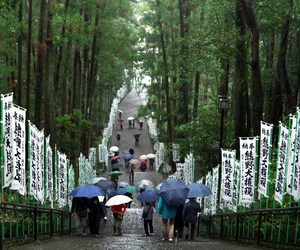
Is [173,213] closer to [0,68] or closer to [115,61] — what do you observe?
[0,68]

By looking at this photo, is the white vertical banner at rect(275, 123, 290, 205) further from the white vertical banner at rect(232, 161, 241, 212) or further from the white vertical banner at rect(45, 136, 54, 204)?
the white vertical banner at rect(45, 136, 54, 204)

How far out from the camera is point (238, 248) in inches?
340

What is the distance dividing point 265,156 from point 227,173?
8.15 feet

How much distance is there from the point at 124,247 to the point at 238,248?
218 cm

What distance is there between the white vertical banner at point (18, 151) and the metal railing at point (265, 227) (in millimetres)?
4487

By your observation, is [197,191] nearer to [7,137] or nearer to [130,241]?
[130,241]

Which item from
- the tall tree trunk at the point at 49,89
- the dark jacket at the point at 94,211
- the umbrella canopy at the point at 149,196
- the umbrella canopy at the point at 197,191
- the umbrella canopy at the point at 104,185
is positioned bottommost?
the dark jacket at the point at 94,211

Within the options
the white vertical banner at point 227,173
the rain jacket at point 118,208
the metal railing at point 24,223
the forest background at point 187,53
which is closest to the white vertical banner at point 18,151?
the metal railing at point 24,223

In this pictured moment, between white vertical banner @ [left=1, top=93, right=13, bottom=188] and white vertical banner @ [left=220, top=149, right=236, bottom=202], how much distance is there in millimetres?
5703

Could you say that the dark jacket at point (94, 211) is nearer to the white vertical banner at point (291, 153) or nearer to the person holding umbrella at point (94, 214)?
the person holding umbrella at point (94, 214)

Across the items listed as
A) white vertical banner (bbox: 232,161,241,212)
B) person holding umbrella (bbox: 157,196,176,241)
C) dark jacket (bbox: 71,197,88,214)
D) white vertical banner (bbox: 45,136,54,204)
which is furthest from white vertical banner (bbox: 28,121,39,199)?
white vertical banner (bbox: 232,161,241,212)

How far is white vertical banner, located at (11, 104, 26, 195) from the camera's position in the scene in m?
8.46

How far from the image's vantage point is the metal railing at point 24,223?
7840mm

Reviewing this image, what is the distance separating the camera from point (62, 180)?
1284 centimetres
